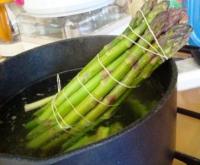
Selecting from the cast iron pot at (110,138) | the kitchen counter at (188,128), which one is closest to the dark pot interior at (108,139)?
the cast iron pot at (110,138)

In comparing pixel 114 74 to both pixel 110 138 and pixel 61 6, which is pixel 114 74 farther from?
pixel 61 6

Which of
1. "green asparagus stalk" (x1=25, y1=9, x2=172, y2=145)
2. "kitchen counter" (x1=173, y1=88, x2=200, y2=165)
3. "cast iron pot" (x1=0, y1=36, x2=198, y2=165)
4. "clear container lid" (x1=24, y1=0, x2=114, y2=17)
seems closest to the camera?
"cast iron pot" (x1=0, y1=36, x2=198, y2=165)

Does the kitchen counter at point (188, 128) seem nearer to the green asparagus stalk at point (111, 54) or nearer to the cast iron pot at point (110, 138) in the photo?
the cast iron pot at point (110, 138)

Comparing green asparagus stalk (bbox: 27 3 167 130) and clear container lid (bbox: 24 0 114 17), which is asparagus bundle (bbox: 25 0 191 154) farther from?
clear container lid (bbox: 24 0 114 17)

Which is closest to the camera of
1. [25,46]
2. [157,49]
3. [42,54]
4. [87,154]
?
[87,154]

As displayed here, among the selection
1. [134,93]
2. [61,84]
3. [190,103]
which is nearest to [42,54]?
[61,84]

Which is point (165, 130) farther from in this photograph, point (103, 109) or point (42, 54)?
point (42, 54)

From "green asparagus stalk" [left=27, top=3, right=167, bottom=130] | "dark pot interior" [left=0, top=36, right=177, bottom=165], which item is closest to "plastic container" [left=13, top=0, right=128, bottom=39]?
"dark pot interior" [left=0, top=36, right=177, bottom=165]

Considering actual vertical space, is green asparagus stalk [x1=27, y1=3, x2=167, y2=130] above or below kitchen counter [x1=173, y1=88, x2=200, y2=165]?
above

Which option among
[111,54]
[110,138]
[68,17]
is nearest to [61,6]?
[68,17]
